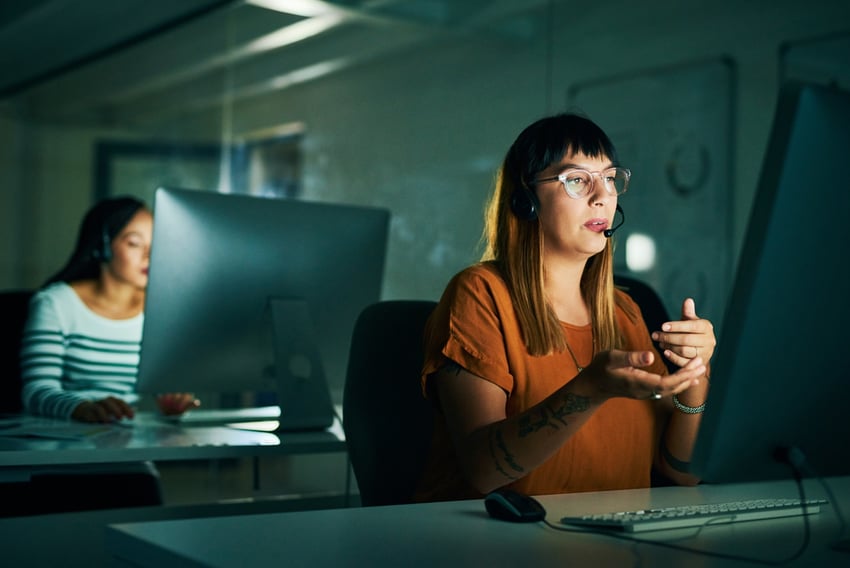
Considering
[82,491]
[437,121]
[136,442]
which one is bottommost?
[82,491]

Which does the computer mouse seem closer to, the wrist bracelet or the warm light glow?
the wrist bracelet

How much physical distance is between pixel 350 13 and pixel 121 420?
258 centimetres

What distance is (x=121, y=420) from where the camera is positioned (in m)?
2.18

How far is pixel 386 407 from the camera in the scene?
182 cm

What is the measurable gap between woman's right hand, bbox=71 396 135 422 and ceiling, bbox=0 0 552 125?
7.39 ft

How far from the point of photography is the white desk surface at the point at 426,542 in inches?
39.6

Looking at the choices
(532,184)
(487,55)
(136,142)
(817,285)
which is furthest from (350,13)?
(817,285)

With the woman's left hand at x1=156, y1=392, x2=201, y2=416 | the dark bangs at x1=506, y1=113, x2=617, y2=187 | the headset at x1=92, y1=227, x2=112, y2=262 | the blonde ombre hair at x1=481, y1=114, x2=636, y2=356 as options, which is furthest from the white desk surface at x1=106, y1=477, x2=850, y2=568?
the headset at x1=92, y1=227, x2=112, y2=262

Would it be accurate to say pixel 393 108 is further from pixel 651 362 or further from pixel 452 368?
pixel 651 362

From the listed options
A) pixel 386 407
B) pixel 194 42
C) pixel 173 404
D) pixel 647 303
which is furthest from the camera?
pixel 194 42

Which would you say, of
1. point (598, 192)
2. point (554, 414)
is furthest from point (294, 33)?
point (554, 414)

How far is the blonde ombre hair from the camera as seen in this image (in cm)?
164

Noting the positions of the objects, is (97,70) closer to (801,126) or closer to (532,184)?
(532,184)

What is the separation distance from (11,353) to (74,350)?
228 millimetres
